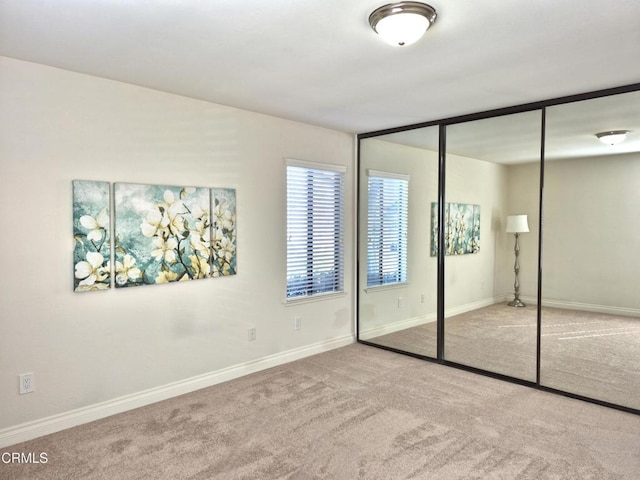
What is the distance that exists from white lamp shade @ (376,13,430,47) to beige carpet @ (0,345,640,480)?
2.37m

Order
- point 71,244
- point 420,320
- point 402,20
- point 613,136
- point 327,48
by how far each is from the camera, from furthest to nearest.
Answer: point 420,320 → point 613,136 → point 71,244 → point 327,48 → point 402,20

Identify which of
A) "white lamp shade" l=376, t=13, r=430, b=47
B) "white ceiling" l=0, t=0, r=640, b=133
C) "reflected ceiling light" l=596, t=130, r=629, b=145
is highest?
"white ceiling" l=0, t=0, r=640, b=133

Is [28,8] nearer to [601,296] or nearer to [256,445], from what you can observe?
[256,445]

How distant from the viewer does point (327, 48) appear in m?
2.60

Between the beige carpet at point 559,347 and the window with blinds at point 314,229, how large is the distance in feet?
4.64

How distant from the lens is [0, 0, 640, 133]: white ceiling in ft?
6.98

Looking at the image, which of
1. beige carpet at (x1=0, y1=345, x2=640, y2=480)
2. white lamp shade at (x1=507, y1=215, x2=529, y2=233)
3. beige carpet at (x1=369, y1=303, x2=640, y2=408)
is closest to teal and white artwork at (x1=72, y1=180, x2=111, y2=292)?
beige carpet at (x1=0, y1=345, x2=640, y2=480)

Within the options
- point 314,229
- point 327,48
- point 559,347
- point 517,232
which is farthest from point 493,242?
point 327,48

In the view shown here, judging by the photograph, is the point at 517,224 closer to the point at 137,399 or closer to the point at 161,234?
the point at 161,234

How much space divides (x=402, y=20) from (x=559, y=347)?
9.72ft

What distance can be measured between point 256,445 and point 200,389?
1.14 meters

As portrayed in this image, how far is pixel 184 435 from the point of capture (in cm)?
291

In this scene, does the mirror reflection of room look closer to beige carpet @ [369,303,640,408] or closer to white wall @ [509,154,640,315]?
beige carpet @ [369,303,640,408]

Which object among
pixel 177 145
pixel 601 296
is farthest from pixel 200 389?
pixel 601 296
